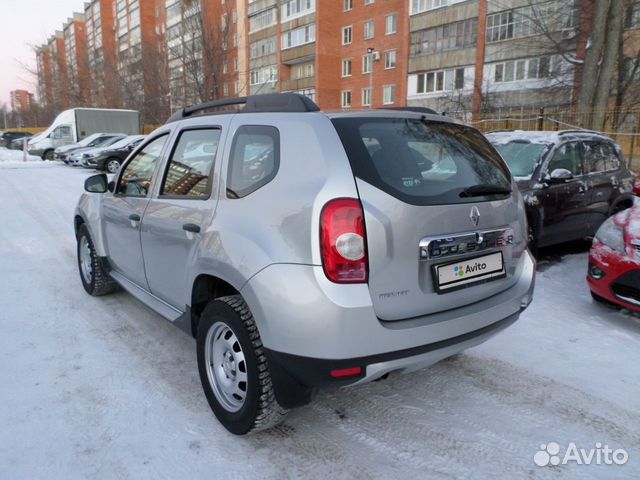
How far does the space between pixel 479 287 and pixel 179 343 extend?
7.79 feet

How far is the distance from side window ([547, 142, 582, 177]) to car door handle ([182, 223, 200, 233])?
498cm

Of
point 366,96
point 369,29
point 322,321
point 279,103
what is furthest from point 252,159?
point 369,29

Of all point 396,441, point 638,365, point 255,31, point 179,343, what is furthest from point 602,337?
point 255,31

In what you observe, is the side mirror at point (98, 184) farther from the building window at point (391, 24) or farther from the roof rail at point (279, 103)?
the building window at point (391, 24)

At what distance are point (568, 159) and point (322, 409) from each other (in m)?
5.24

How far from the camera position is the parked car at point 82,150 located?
19.0 meters

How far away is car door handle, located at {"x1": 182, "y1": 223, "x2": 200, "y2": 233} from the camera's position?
2.74 meters

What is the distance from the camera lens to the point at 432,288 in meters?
2.33

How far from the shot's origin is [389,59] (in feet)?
123

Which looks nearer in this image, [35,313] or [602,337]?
[602,337]

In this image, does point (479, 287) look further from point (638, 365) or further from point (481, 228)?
point (638, 365)

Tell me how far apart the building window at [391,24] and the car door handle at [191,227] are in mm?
38267

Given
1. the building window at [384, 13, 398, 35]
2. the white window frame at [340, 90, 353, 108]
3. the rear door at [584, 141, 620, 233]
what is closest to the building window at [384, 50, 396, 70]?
the building window at [384, 13, 398, 35]

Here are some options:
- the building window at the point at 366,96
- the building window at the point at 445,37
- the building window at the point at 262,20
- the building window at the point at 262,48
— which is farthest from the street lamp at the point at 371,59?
the building window at the point at 262,20
